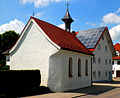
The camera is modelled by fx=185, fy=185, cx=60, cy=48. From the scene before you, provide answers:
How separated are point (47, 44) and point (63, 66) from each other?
8.52 feet

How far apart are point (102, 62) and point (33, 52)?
68.5 feet

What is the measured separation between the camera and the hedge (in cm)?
1360

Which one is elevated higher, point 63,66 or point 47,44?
point 47,44

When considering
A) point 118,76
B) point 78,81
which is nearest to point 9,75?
point 78,81

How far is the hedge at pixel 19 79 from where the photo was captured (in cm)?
1360

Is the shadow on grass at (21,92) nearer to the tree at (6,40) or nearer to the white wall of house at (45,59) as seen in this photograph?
the white wall of house at (45,59)

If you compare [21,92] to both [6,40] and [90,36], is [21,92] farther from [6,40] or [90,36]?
[6,40]

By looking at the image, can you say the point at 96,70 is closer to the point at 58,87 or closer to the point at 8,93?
the point at 58,87

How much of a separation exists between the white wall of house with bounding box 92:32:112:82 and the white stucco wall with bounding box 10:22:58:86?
15356mm

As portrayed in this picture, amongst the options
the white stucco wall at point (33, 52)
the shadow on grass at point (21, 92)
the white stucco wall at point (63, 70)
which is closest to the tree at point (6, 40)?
the white stucco wall at point (33, 52)

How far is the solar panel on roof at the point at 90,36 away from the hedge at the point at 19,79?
15.9 m

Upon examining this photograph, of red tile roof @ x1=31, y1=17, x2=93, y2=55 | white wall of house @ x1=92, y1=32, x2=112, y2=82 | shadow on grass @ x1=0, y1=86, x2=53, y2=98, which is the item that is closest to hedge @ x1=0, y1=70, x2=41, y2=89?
shadow on grass @ x1=0, y1=86, x2=53, y2=98

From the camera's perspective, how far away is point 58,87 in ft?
56.1

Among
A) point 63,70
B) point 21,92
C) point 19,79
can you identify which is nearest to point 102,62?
point 63,70
